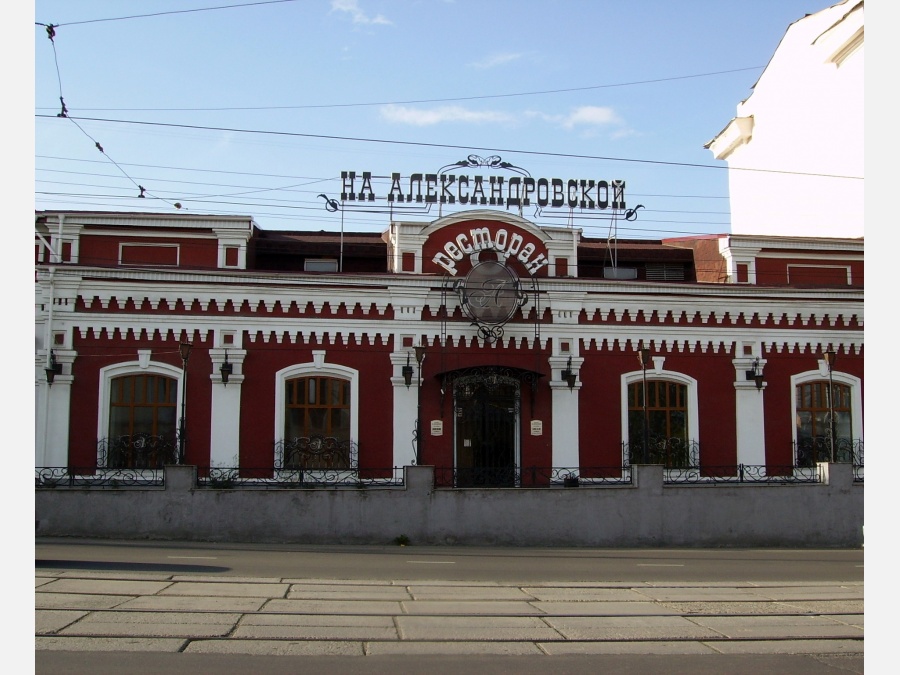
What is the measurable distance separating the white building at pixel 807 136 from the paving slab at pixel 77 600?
22110 mm

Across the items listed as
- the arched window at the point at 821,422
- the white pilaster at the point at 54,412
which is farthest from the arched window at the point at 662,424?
the white pilaster at the point at 54,412

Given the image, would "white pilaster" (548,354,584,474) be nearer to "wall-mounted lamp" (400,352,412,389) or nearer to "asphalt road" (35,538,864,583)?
"asphalt road" (35,538,864,583)

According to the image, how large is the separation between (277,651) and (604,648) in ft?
10.9

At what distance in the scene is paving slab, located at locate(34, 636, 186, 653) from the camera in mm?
8828

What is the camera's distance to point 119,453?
2069 centimetres

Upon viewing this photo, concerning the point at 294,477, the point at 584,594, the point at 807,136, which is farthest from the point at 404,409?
the point at 807,136

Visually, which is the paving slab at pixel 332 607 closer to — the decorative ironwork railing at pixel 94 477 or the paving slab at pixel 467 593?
the paving slab at pixel 467 593

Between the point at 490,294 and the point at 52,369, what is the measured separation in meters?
10.0

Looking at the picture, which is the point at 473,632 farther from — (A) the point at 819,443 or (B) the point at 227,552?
(A) the point at 819,443

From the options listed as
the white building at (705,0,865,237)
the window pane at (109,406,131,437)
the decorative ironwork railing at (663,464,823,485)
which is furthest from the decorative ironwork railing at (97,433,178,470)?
the white building at (705,0,865,237)

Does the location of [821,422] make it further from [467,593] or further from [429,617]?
[429,617]

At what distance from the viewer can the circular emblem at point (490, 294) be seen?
21.8 metres

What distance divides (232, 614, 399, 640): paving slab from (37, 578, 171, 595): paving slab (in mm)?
2279

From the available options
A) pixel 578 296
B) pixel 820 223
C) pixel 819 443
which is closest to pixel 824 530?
pixel 819 443
